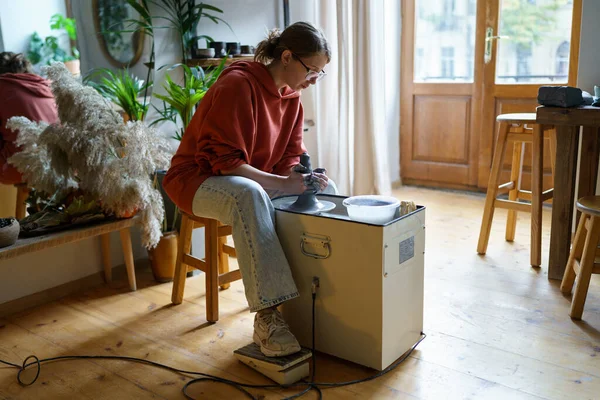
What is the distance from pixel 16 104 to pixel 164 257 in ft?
2.90

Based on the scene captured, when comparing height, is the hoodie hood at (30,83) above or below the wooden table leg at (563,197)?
above

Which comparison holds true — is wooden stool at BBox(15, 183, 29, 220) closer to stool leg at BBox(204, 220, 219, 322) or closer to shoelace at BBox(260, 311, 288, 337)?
stool leg at BBox(204, 220, 219, 322)

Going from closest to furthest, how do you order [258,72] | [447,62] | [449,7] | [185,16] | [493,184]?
[258,72] < [493,184] < [185,16] < [449,7] < [447,62]

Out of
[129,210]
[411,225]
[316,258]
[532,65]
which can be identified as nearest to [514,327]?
[411,225]

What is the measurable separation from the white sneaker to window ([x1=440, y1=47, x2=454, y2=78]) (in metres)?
2.88

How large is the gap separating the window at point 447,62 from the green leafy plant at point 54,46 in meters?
2.66

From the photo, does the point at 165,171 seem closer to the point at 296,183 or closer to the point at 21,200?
the point at 21,200

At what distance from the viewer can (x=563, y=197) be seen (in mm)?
2529

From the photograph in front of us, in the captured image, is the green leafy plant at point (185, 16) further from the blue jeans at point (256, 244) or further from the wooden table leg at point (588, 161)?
the wooden table leg at point (588, 161)

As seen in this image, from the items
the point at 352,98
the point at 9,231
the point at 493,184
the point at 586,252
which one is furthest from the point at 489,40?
the point at 9,231

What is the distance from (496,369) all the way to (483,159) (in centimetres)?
254

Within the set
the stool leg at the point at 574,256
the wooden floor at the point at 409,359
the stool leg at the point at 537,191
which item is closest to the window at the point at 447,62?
the stool leg at the point at 537,191

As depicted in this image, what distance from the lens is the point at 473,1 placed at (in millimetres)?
4031

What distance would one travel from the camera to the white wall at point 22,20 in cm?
218
